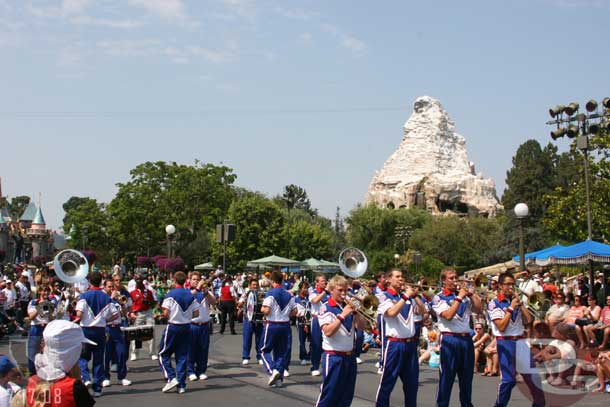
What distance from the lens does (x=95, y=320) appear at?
36.7 ft

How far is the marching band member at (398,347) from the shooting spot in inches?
347

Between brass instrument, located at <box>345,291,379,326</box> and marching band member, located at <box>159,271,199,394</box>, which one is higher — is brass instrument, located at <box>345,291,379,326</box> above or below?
above

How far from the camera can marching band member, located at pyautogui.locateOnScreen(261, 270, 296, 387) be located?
40.8 ft

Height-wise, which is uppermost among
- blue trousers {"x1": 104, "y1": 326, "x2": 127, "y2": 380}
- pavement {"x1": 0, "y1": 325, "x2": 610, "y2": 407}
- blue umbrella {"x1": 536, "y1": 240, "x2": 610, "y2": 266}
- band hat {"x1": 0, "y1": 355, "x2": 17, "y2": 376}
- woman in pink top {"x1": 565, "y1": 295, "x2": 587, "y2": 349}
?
blue umbrella {"x1": 536, "y1": 240, "x2": 610, "y2": 266}

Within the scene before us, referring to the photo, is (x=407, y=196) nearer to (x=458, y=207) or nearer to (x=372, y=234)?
(x=458, y=207)

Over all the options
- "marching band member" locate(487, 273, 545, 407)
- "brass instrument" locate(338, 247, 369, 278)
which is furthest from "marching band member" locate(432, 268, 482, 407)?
"brass instrument" locate(338, 247, 369, 278)

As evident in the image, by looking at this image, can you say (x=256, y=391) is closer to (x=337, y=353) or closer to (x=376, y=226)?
(x=337, y=353)

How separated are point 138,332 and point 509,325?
7.18m

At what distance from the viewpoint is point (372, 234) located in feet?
247

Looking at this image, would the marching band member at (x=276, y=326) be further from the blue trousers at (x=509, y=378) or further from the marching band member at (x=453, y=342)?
the blue trousers at (x=509, y=378)

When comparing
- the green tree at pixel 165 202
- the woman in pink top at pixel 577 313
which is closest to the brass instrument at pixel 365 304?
the woman in pink top at pixel 577 313

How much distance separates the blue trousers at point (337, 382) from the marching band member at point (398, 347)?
0.89 meters

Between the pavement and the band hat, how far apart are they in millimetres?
5306

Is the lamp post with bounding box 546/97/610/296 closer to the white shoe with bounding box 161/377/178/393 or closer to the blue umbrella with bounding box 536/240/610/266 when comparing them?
the blue umbrella with bounding box 536/240/610/266
